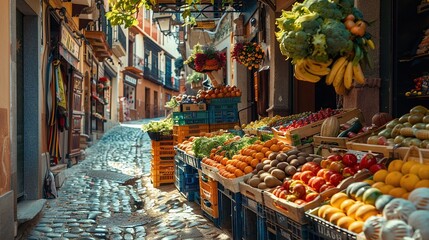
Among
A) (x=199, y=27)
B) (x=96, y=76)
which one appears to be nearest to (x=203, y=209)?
(x=199, y=27)

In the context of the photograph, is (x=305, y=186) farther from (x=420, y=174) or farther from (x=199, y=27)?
(x=199, y=27)

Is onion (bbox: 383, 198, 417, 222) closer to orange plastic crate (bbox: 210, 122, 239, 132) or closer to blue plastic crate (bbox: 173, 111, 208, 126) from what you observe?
blue plastic crate (bbox: 173, 111, 208, 126)

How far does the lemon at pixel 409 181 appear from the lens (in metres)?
3.30

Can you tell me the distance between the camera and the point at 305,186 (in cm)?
435

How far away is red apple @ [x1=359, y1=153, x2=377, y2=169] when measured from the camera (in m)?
4.12

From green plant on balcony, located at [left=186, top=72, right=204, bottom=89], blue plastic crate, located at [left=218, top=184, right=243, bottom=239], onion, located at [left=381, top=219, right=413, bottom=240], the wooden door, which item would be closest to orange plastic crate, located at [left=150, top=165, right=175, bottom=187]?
the wooden door

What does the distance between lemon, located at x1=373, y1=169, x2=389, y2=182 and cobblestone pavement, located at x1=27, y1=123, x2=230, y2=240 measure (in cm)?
270

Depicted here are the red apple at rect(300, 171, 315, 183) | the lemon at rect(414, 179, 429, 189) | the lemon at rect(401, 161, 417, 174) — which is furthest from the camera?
the red apple at rect(300, 171, 315, 183)

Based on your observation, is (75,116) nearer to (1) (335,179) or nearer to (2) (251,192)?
(2) (251,192)

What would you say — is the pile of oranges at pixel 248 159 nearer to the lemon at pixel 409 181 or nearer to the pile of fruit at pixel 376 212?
the pile of fruit at pixel 376 212

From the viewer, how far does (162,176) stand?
10211 mm

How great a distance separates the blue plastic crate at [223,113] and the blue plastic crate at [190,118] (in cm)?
15

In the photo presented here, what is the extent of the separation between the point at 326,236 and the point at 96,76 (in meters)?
19.2

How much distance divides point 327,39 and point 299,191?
4.62 feet
